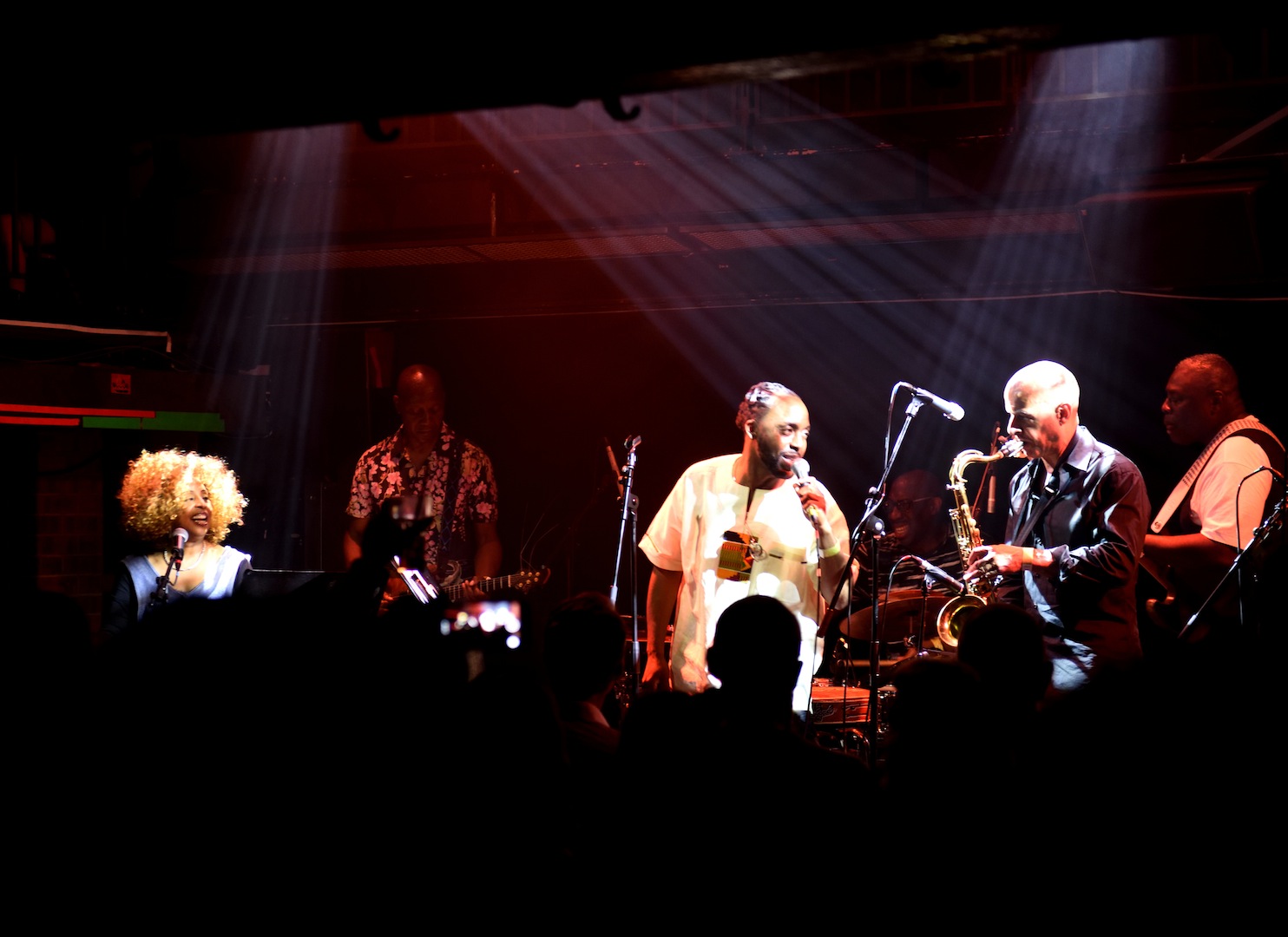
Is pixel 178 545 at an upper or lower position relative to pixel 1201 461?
lower

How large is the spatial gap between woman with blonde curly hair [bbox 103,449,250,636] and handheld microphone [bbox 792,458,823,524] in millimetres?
2425

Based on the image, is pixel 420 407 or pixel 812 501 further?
pixel 420 407

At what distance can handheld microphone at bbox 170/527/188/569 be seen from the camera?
186 inches

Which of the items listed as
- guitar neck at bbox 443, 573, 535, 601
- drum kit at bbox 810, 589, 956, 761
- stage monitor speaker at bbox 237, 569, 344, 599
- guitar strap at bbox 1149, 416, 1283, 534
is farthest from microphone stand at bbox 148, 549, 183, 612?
guitar strap at bbox 1149, 416, 1283, 534

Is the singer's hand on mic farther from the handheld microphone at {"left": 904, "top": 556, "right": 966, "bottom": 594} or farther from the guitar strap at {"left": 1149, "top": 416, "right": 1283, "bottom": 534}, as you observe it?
the guitar strap at {"left": 1149, "top": 416, "right": 1283, "bottom": 534}

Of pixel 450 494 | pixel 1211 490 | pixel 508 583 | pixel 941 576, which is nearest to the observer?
pixel 1211 490

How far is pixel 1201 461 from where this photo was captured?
5738 millimetres

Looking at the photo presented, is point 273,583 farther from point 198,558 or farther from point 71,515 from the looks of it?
point 71,515

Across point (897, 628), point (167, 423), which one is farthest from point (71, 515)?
point (897, 628)

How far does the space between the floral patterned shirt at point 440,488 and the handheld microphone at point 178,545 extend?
108 inches

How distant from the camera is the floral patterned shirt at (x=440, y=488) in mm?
7562

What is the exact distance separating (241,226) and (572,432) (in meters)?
2.88

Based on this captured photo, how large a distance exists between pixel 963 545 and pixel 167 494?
4.59 m

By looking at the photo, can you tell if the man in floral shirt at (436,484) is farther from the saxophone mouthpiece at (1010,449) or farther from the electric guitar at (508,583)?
the saxophone mouthpiece at (1010,449)
